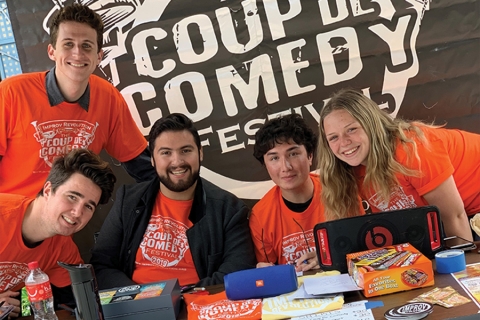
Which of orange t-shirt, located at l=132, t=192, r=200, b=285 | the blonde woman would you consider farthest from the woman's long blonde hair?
orange t-shirt, located at l=132, t=192, r=200, b=285

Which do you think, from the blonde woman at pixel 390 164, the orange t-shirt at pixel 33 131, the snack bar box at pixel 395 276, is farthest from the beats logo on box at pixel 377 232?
the orange t-shirt at pixel 33 131

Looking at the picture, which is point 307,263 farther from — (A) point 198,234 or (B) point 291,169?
(A) point 198,234

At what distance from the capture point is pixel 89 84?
2645mm

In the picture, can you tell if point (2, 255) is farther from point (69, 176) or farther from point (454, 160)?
point (454, 160)

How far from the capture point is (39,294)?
1.58 metres

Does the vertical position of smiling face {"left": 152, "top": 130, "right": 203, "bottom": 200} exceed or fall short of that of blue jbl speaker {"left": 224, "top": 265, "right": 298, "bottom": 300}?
it exceeds it

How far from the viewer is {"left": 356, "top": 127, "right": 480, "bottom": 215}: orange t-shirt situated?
2088mm

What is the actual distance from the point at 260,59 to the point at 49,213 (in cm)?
145

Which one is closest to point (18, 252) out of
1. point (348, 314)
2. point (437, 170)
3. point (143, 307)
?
point (143, 307)

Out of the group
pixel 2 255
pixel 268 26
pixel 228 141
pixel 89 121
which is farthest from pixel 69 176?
pixel 268 26

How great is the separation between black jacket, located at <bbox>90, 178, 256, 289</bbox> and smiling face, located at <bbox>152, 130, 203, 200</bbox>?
0.08m

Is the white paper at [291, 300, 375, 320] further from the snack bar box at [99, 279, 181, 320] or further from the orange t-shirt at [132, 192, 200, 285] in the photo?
the orange t-shirt at [132, 192, 200, 285]

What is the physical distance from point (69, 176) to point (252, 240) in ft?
2.84

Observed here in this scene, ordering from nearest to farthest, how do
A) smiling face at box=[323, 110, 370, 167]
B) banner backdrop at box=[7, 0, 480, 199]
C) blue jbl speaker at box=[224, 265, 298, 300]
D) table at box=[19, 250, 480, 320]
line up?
table at box=[19, 250, 480, 320] → blue jbl speaker at box=[224, 265, 298, 300] → smiling face at box=[323, 110, 370, 167] → banner backdrop at box=[7, 0, 480, 199]
